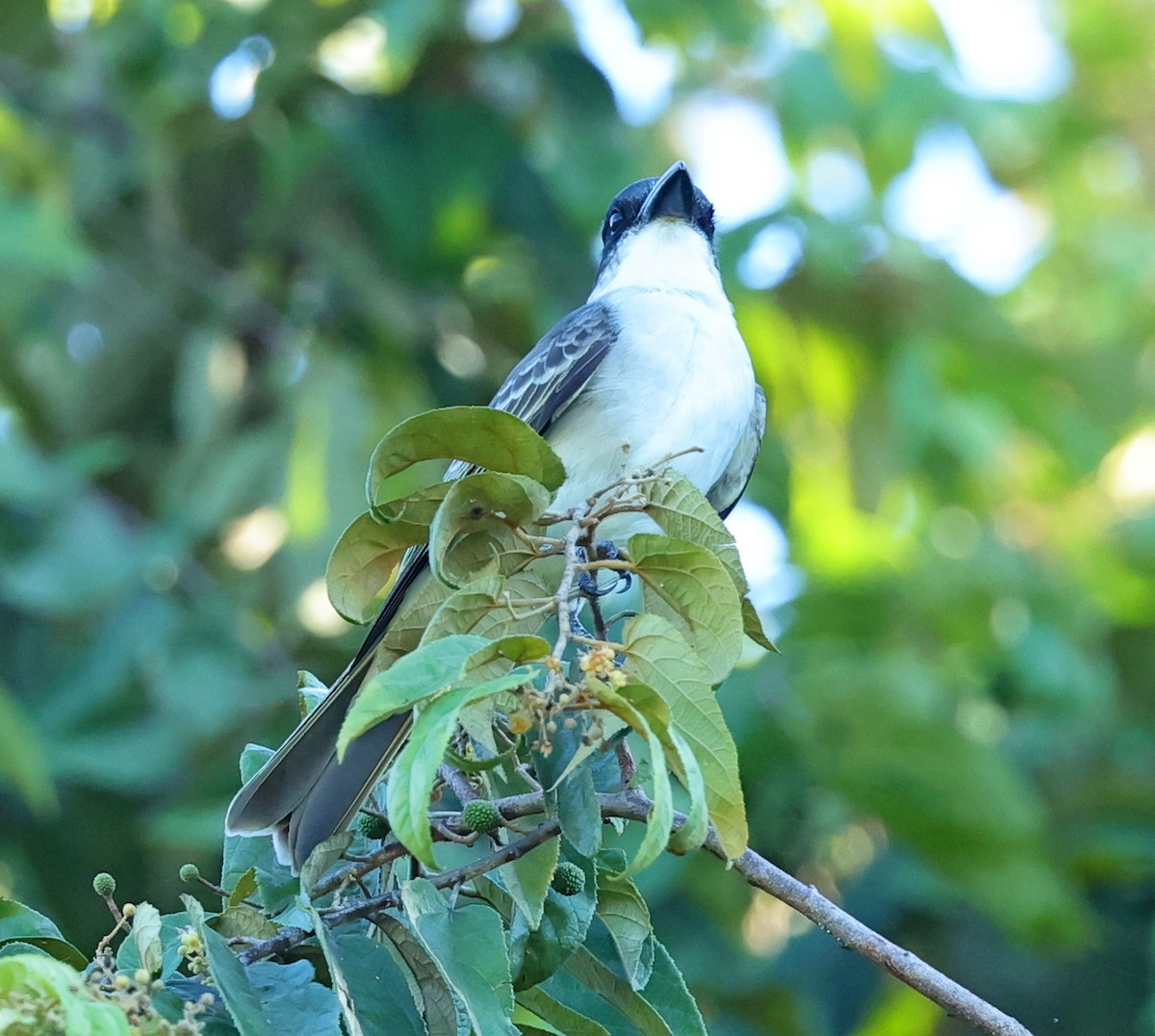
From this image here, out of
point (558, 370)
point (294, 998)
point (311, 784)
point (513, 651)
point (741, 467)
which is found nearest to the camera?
point (513, 651)

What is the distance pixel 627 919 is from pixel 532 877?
218 millimetres

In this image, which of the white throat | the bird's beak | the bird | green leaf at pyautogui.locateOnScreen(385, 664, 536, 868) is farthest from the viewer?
the bird's beak

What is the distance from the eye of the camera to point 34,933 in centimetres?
218

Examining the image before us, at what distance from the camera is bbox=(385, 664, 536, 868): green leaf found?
178cm

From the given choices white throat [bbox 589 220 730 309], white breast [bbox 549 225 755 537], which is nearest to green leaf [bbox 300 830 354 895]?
white breast [bbox 549 225 755 537]

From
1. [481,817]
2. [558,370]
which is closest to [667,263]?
[558,370]

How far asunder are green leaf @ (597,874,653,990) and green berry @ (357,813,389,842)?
1.13ft

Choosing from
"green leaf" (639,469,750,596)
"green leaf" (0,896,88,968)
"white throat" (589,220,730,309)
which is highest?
"white throat" (589,220,730,309)

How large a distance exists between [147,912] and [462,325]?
15.5 ft

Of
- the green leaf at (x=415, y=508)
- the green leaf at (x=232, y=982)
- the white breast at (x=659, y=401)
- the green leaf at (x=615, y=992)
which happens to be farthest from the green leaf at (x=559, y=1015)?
the white breast at (x=659, y=401)

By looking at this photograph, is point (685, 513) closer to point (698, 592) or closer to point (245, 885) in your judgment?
point (698, 592)

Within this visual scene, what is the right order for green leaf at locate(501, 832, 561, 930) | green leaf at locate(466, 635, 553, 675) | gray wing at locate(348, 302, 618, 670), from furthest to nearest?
gray wing at locate(348, 302, 618, 670), green leaf at locate(501, 832, 561, 930), green leaf at locate(466, 635, 553, 675)

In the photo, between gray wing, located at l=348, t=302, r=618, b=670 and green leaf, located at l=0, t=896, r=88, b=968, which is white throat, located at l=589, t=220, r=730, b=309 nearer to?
gray wing, located at l=348, t=302, r=618, b=670

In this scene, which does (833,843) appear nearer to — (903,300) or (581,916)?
(903,300)
